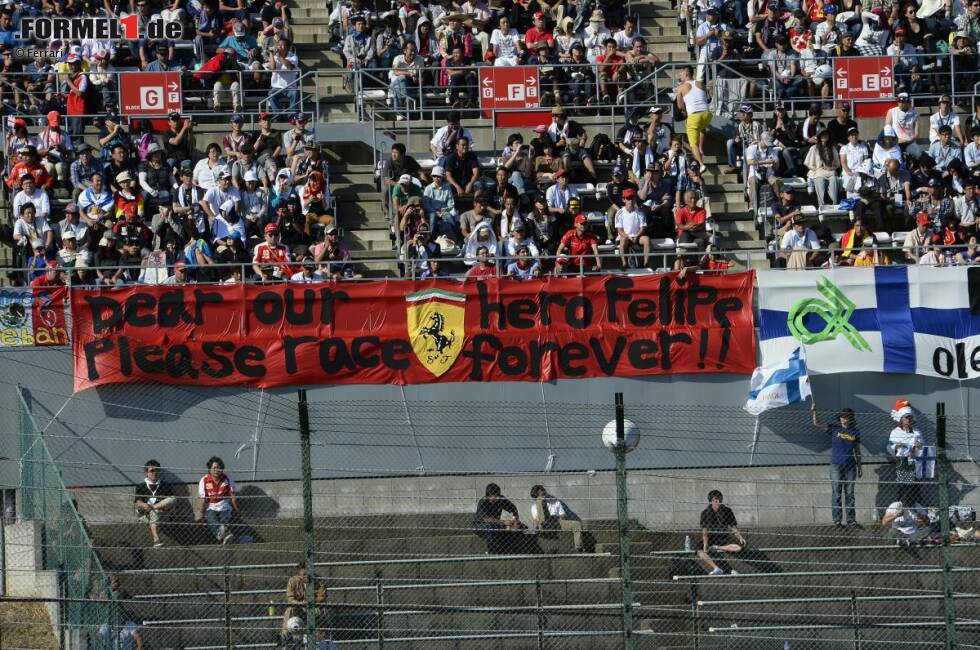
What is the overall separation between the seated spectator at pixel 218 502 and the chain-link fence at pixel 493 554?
4cm

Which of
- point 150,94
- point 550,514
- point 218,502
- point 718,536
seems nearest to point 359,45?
point 150,94

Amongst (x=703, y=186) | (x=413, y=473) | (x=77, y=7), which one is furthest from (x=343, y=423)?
(x=77, y=7)

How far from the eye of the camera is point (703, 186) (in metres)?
24.8

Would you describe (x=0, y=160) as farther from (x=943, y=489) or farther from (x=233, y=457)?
(x=943, y=489)

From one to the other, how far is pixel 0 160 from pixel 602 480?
966 centimetres

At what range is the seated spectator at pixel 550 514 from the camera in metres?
18.2

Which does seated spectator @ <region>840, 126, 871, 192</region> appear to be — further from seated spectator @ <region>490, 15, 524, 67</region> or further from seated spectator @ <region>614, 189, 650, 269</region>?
seated spectator @ <region>490, 15, 524, 67</region>

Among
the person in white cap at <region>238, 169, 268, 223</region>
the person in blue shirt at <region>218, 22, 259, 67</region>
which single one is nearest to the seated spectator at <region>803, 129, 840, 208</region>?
the person in white cap at <region>238, 169, 268, 223</region>

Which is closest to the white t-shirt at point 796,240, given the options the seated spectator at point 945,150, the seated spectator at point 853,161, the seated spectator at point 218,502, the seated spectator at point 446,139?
the seated spectator at point 853,161

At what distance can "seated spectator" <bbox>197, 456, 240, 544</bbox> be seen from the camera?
17.7 m

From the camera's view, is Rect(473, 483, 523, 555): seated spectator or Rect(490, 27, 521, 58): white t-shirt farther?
Rect(490, 27, 521, 58): white t-shirt

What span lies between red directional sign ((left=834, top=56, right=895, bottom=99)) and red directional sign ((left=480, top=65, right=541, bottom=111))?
177 inches

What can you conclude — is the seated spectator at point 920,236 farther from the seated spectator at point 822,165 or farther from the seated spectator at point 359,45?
the seated spectator at point 359,45

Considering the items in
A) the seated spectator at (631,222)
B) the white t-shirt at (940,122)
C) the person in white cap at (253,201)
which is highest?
the white t-shirt at (940,122)
